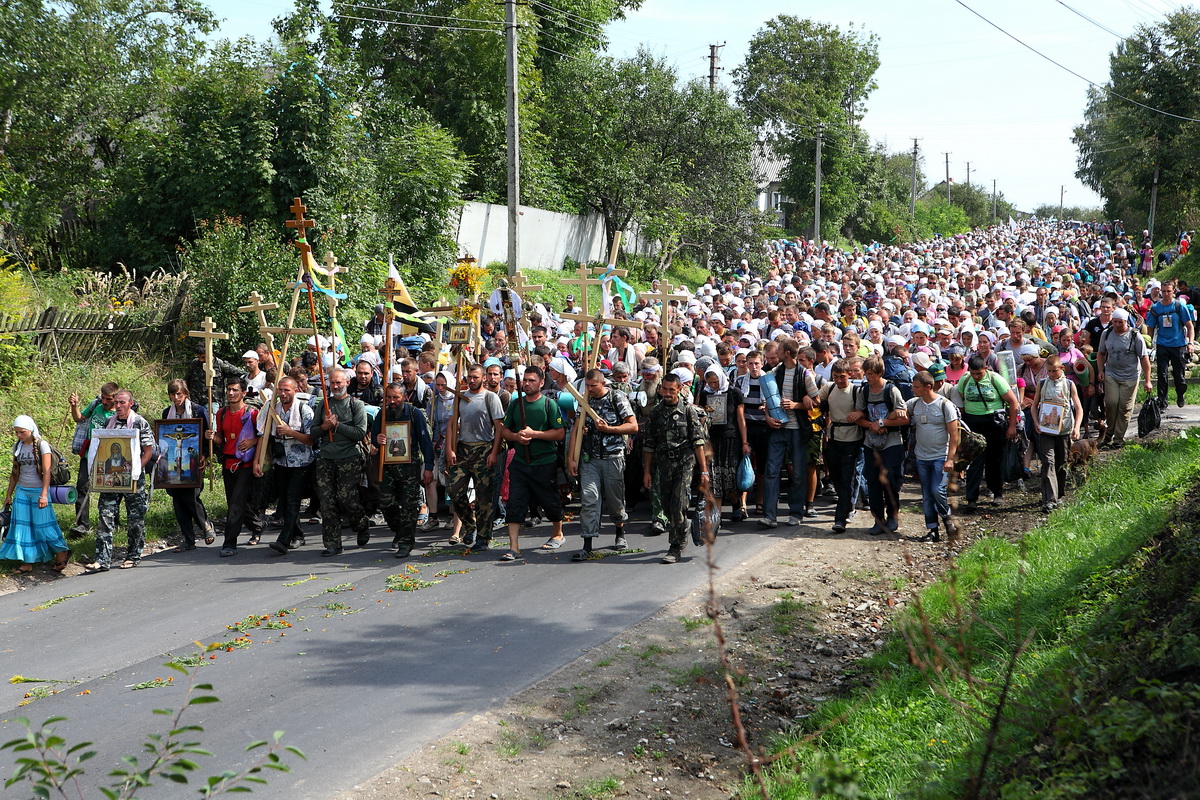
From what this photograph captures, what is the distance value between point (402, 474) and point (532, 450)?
131 cm

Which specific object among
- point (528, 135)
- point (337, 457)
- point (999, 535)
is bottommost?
point (999, 535)

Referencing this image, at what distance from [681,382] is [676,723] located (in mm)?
4452

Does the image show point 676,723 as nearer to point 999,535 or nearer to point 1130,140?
point 999,535

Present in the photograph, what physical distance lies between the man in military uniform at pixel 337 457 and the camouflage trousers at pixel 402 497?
0.29 m

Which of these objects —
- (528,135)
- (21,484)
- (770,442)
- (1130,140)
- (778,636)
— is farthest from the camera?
(1130,140)

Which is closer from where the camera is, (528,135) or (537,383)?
(537,383)

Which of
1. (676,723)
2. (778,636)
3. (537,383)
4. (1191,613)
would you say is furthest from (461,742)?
(537,383)

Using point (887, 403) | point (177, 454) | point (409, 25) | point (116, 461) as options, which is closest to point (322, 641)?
point (116, 461)

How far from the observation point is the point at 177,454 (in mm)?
10539

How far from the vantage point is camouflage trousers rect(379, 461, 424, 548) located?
1024 centimetres

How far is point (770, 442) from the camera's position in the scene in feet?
36.1

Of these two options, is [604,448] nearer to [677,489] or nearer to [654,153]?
[677,489]

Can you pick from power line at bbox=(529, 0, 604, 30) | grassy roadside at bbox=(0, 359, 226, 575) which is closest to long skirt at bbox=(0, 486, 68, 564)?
grassy roadside at bbox=(0, 359, 226, 575)

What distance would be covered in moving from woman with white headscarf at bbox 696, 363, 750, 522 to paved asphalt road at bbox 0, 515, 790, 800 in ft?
2.41
